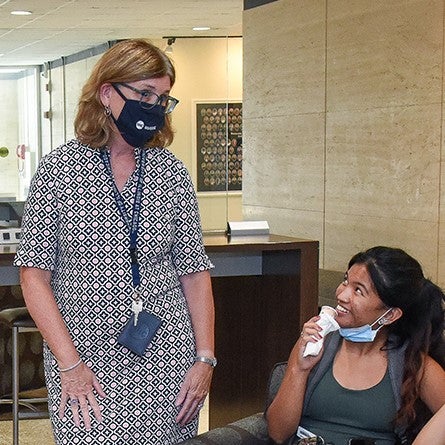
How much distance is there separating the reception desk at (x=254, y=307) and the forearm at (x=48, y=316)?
1.91m

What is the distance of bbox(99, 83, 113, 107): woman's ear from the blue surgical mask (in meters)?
0.92

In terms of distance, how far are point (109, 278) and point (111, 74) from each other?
0.50 m

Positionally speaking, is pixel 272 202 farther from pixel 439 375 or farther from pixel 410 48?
pixel 439 375

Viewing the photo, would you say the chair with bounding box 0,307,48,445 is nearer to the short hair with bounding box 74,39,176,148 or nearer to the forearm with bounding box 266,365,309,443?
the forearm with bounding box 266,365,309,443

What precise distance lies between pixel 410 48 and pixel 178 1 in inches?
150

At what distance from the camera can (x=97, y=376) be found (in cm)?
254

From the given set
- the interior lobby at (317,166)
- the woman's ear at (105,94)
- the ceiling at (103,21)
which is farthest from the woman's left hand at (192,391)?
the ceiling at (103,21)

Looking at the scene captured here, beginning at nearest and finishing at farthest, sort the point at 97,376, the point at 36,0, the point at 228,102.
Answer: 1. the point at 97,376
2. the point at 36,0
3. the point at 228,102

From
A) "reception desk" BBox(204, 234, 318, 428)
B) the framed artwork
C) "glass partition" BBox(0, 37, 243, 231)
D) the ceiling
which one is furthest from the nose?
the framed artwork

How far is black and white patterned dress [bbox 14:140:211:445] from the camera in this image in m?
2.49

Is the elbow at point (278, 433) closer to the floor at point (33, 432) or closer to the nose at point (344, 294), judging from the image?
the nose at point (344, 294)

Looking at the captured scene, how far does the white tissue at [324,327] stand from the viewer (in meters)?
2.77

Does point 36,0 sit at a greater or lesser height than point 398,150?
greater

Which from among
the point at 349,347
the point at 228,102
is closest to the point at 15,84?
the point at 228,102
